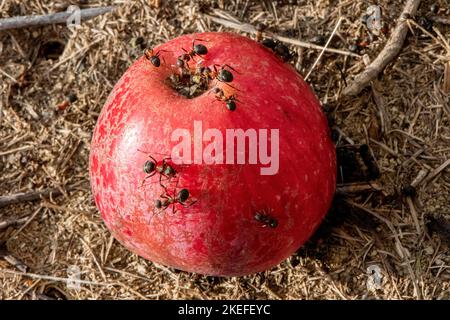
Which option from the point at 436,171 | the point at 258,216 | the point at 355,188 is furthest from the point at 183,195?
the point at 436,171

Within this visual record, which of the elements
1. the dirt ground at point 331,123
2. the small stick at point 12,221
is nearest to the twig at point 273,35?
the dirt ground at point 331,123

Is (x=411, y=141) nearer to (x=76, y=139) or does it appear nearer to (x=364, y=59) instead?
(x=364, y=59)

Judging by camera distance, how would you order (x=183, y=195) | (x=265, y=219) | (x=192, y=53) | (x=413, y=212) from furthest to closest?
1. (x=413, y=212)
2. (x=192, y=53)
3. (x=265, y=219)
4. (x=183, y=195)

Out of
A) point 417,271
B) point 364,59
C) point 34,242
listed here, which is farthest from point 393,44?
point 34,242

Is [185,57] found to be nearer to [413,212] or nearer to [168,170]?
[168,170]

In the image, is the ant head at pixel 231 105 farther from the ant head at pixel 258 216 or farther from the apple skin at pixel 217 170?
the ant head at pixel 258 216

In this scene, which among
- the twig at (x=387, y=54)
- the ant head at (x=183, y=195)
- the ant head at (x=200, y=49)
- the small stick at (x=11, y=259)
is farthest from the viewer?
the small stick at (x=11, y=259)

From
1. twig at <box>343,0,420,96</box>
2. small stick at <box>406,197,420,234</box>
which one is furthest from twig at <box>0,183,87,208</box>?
small stick at <box>406,197,420,234</box>
